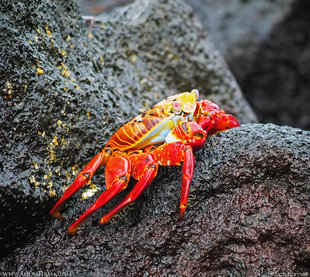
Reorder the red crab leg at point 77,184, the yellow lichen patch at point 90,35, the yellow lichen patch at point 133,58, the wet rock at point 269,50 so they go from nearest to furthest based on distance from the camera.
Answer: the red crab leg at point 77,184, the yellow lichen patch at point 90,35, the yellow lichen patch at point 133,58, the wet rock at point 269,50

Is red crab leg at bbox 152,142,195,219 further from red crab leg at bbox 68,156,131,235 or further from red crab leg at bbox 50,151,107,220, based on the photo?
red crab leg at bbox 50,151,107,220

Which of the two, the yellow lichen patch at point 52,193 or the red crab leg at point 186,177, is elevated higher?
the yellow lichen patch at point 52,193

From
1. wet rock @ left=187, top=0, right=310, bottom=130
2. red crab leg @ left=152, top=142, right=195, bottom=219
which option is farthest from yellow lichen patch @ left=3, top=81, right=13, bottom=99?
wet rock @ left=187, top=0, right=310, bottom=130

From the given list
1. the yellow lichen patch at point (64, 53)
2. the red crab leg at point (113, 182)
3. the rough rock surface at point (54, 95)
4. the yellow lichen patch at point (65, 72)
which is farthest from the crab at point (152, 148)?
the yellow lichen patch at point (64, 53)

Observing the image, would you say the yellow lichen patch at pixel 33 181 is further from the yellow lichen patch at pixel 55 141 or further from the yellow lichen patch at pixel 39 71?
the yellow lichen patch at pixel 39 71

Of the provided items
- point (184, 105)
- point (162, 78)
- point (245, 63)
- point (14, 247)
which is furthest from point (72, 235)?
point (245, 63)
